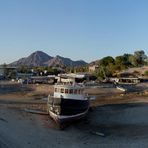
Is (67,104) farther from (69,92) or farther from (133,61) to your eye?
(133,61)

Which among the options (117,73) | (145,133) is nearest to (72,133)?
(145,133)

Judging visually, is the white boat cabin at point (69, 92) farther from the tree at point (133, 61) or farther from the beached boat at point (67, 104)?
the tree at point (133, 61)

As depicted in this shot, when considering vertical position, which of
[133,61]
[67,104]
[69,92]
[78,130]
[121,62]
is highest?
[133,61]

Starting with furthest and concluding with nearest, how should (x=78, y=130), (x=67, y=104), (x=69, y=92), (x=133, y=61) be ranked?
(x=133, y=61) < (x=69, y=92) < (x=67, y=104) < (x=78, y=130)

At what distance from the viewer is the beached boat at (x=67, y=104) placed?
3772 centimetres

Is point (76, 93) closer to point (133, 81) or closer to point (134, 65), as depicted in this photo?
point (133, 81)

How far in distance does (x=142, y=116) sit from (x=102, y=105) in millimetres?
12148

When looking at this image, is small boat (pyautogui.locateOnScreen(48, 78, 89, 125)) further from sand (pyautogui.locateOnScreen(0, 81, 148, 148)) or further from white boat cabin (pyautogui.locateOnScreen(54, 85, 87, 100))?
sand (pyautogui.locateOnScreen(0, 81, 148, 148))

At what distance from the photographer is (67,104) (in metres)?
38.2

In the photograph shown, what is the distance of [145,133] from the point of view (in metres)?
32.8

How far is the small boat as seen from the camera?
3770cm

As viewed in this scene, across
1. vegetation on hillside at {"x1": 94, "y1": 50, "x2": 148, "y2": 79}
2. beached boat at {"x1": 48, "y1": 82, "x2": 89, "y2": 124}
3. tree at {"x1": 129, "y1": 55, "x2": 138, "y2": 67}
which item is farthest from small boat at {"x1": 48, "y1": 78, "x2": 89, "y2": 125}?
tree at {"x1": 129, "y1": 55, "x2": 138, "y2": 67}

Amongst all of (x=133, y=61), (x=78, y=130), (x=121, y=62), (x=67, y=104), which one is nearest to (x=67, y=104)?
(x=67, y=104)

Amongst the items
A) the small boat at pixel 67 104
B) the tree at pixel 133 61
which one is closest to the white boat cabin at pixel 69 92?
the small boat at pixel 67 104
